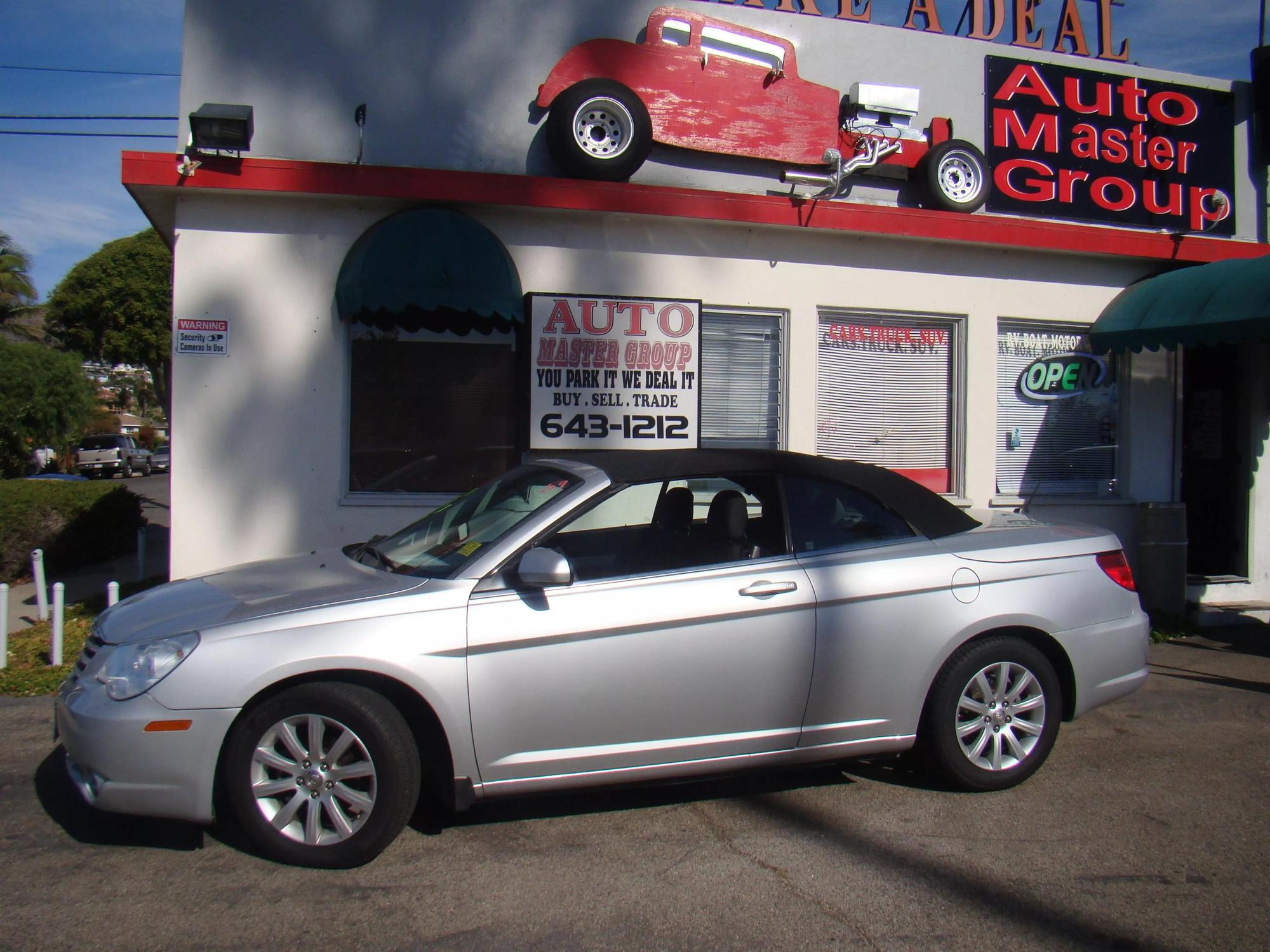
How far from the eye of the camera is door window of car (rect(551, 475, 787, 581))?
4.48 metres

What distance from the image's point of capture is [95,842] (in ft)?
13.7

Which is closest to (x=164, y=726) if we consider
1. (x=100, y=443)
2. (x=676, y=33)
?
(x=676, y=33)

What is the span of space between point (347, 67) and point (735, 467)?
5.82 meters

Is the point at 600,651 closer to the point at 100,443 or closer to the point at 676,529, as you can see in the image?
the point at 676,529

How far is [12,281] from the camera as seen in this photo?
34000 mm

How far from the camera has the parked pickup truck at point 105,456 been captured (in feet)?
123

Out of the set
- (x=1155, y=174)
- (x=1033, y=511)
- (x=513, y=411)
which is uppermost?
(x=1155, y=174)

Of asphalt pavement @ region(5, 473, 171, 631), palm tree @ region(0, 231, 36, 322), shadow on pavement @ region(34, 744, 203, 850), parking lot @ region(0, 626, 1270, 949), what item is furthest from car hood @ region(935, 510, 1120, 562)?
palm tree @ region(0, 231, 36, 322)

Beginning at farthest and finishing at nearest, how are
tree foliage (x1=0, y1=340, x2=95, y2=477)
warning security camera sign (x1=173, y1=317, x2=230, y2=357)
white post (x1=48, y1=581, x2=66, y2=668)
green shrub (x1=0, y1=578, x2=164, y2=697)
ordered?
tree foliage (x1=0, y1=340, x2=95, y2=477), warning security camera sign (x1=173, y1=317, x2=230, y2=357), white post (x1=48, y1=581, x2=66, y2=668), green shrub (x1=0, y1=578, x2=164, y2=697)

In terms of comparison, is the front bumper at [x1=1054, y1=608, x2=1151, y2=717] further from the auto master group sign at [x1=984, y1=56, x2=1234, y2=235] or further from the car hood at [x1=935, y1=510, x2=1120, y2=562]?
the auto master group sign at [x1=984, y1=56, x2=1234, y2=235]

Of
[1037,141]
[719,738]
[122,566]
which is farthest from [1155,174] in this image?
[122,566]

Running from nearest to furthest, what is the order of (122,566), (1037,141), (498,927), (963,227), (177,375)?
(498,927) < (177,375) < (963,227) < (1037,141) < (122,566)

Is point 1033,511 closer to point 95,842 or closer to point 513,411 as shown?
point 513,411

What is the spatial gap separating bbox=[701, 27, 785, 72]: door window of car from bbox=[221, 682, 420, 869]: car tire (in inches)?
290
